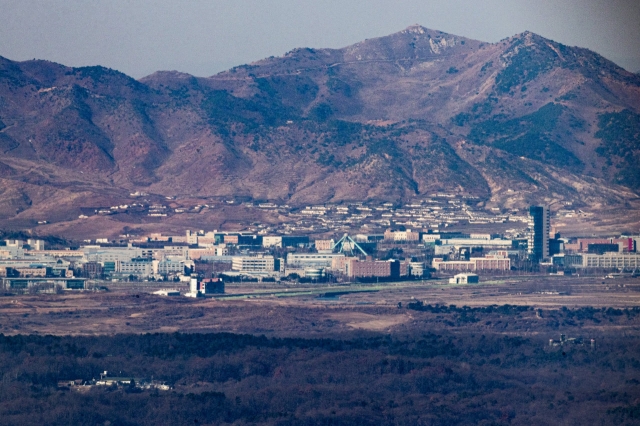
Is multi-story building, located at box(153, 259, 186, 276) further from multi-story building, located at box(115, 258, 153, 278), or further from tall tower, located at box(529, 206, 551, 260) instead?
tall tower, located at box(529, 206, 551, 260)

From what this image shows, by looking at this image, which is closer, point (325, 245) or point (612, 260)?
point (612, 260)

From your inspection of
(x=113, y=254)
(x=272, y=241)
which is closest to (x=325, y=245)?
(x=272, y=241)

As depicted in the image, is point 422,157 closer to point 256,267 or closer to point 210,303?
point 256,267

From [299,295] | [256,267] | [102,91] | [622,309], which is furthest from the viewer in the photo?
[102,91]

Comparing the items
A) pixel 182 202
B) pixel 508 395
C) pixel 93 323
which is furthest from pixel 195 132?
pixel 508 395

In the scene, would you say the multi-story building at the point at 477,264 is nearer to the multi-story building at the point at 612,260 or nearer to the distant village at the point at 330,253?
the distant village at the point at 330,253

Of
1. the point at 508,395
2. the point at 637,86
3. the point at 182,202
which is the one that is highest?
the point at 637,86

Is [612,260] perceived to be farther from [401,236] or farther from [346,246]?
[401,236]
